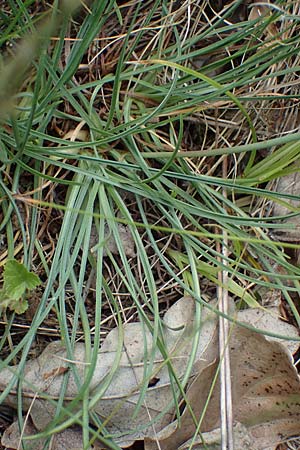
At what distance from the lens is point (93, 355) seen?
102 cm

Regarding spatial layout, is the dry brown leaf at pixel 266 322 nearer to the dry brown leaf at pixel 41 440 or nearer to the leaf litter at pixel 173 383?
the leaf litter at pixel 173 383

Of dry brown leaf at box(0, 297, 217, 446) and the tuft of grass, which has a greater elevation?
the tuft of grass

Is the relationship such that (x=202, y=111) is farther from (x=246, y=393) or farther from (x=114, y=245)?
(x=246, y=393)

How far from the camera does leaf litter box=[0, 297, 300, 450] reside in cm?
110

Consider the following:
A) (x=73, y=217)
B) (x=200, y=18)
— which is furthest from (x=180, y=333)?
(x=200, y=18)

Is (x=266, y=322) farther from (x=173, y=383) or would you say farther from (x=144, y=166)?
(x=144, y=166)

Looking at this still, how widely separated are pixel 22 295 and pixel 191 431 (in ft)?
1.36

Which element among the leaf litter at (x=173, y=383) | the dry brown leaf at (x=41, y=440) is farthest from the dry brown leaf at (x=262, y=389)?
the dry brown leaf at (x=41, y=440)

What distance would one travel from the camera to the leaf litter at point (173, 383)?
1.10 m

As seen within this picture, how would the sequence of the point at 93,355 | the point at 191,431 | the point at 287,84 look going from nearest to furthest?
the point at 93,355
the point at 191,431
the point at 287,84

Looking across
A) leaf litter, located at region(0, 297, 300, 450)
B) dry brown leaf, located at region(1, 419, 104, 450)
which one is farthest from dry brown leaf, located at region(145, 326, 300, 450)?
dry brown leaf, located at region(1, 419, 104, 450)

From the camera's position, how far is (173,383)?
1.10 metres

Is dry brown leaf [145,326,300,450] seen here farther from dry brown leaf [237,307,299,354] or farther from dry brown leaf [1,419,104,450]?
dry brown leaf [1,419,104,450]

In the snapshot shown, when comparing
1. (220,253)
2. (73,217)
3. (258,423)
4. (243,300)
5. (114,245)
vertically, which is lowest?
(258,423)
